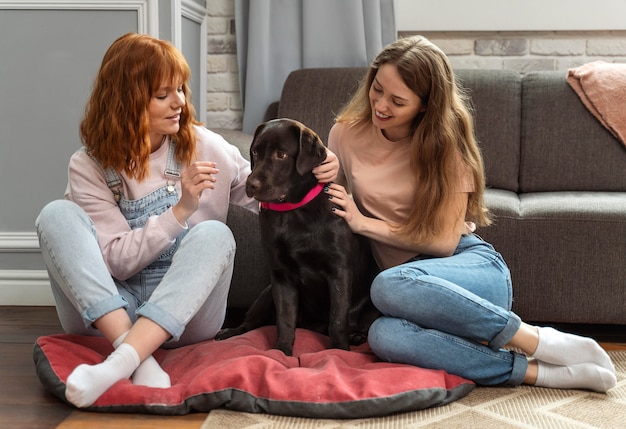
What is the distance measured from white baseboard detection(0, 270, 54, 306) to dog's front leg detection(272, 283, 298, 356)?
1.14m

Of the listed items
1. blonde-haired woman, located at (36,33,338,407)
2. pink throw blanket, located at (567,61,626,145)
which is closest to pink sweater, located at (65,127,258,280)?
blonde-haired woman, located at (36,33,338,407)

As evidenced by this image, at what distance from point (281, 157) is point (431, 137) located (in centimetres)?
39

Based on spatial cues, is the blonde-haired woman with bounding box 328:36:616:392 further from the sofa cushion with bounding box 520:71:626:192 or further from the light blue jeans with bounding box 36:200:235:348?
the sofa cushion with bounding box 520:71:626:192

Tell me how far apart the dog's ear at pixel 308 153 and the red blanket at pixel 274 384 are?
0.46 m

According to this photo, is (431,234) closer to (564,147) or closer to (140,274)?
(140,274)

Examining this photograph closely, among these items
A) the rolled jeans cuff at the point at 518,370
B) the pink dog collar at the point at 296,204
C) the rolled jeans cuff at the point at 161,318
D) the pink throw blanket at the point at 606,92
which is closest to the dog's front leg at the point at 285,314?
the pink dog collar at the point at 296,204

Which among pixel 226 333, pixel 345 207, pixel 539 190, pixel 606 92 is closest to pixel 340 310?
pixel 345 207

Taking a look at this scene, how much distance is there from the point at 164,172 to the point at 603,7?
195cm

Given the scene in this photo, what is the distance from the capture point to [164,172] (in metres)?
2.09

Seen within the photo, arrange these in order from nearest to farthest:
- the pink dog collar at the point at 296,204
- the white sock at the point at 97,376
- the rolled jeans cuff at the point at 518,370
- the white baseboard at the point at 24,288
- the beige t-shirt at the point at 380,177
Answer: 1. the white sock at the point at 97,376
2. the rolled jeans cuff at the point at 518,370
3. the pink dog collar at the point at 296,204
4. the beige t-shirt at the point at 380,177
5. the white baseboard at the point at 24,288

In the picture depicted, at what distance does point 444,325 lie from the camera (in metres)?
1.88

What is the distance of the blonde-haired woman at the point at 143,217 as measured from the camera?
1835mm

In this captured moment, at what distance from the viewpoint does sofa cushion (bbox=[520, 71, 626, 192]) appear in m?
2.72

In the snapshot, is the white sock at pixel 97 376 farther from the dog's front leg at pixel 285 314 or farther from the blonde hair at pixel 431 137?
the blonde hair at pixel 431 137
